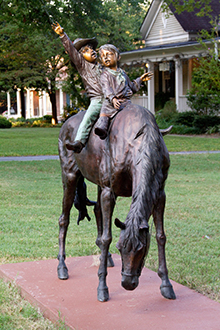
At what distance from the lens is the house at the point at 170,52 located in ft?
91.2

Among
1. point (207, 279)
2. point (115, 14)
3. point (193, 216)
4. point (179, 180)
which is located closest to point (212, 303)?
point (207, 279)

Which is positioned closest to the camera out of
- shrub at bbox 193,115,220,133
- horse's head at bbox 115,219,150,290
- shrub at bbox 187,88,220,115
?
horse's head at bbox 115,219,150,290

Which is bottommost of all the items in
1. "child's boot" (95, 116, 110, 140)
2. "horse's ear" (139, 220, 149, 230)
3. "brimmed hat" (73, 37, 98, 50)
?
"horse's ear" (139, 220, 149, 230)

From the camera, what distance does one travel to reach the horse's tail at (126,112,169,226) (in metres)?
3.63

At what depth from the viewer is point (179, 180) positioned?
1206cm

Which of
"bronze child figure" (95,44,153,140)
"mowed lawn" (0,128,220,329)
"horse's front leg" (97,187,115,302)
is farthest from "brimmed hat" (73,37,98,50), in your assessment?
"mowed lawn" (0,128,220,329)

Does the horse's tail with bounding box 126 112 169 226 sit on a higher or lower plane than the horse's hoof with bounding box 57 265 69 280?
higher

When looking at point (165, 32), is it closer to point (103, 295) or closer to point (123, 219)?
point (123, 219)

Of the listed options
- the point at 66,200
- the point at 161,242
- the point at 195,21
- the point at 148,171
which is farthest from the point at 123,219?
the point at 195,21

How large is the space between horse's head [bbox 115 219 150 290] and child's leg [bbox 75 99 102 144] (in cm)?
145

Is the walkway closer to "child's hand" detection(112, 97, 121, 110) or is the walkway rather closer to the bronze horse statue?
the bronze horse statue

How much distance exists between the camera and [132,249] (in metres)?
3.49

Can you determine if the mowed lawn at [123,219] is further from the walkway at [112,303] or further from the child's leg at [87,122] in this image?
the child's leg at [87,122]

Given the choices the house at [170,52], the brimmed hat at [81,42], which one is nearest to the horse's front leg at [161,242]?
the brimmed hat at [81,42]
